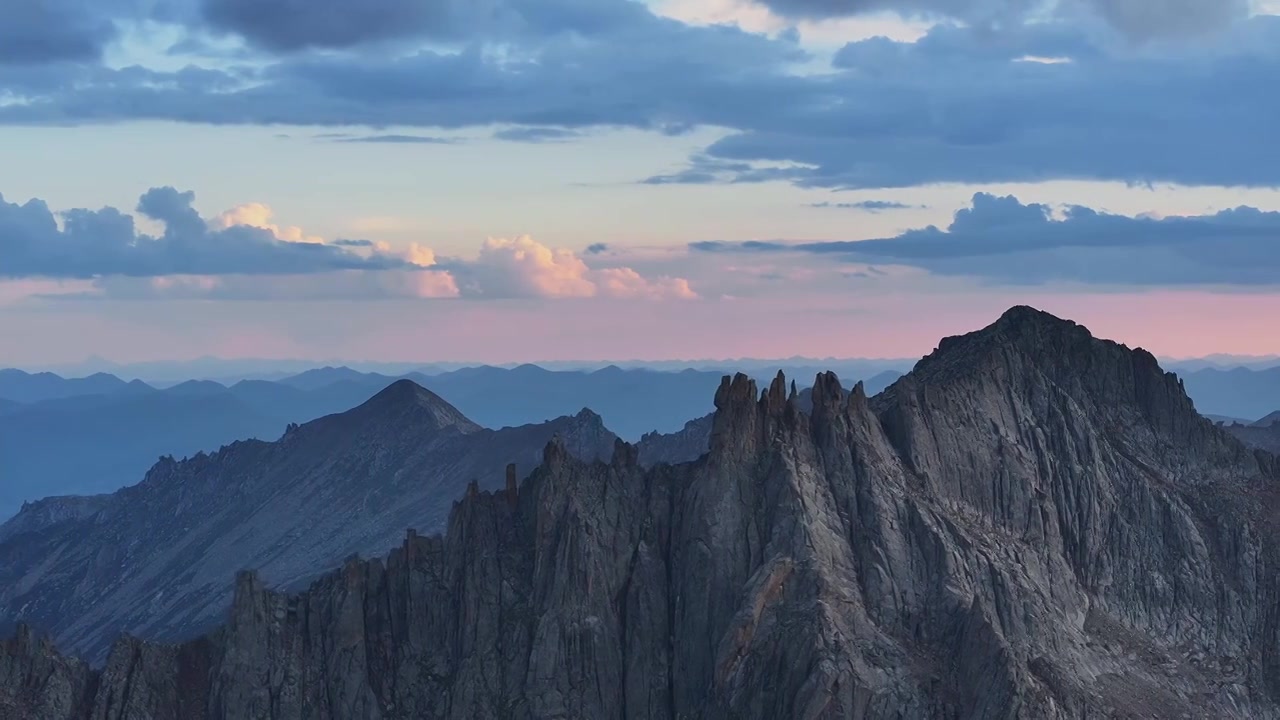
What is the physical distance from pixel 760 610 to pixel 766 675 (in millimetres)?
7300

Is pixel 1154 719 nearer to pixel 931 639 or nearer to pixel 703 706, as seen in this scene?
pixel 931 639

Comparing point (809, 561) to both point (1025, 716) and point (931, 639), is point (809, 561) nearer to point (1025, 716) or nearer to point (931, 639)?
point (931, 639)

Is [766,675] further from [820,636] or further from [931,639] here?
[931,639]

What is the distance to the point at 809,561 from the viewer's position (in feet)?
652

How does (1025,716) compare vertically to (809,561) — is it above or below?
below

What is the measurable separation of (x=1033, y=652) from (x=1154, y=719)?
14.7 metres

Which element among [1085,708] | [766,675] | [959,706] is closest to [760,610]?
[766,675]

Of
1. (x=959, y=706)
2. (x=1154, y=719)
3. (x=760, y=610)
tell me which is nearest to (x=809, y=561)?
(x=760, y=610)

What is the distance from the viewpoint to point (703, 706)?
198375 mm

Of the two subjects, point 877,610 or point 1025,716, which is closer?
point 1025,716

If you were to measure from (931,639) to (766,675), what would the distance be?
1929 centimetres

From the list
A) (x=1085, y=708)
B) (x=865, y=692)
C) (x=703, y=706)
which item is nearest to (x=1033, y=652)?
(x=1085, y=708)

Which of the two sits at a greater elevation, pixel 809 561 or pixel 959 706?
pixel 809 561

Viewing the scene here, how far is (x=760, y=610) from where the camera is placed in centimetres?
19562
